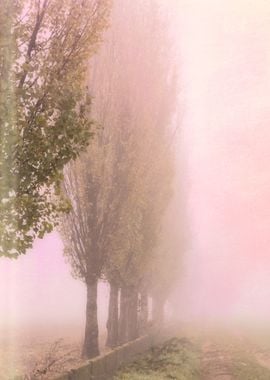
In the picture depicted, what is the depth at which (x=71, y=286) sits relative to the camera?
89.5 metres

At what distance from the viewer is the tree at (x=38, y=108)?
9609 mm

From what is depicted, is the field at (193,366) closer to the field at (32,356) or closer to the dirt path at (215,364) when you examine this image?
the dirt path at (215,364)

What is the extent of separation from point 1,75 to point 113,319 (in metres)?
17.6

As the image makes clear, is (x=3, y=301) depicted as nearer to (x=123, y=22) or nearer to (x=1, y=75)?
(x=123, y=22)

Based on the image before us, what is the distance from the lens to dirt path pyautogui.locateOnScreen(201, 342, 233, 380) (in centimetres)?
1856

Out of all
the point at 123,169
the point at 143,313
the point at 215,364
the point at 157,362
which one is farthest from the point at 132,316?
the point at 123,169

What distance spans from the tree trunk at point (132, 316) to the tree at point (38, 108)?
1756 cm

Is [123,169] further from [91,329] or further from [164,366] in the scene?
[164,366]

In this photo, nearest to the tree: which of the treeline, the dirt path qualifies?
the treeline

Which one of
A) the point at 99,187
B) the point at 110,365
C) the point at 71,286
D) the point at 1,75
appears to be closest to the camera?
the point at 1,75

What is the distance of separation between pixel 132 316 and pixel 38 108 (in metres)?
19.2

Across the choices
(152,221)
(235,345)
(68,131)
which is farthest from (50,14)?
(235,345)

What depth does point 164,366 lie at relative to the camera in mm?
19766

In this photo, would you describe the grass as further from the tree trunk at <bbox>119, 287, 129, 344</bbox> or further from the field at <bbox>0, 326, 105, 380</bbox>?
the tree trunk at <bbox>119, 287, 129, 344</bbox>
